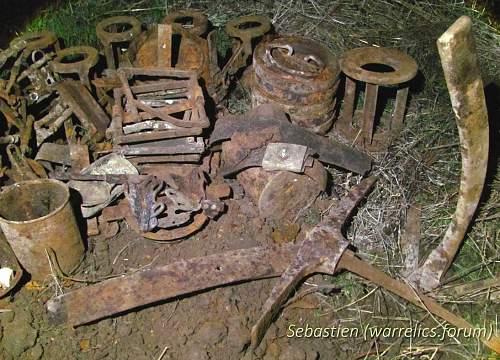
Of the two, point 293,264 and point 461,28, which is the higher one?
point 461,28

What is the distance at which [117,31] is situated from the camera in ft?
15.2

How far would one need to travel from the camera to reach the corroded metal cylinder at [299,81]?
3754 millimetres

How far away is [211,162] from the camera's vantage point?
378 cm

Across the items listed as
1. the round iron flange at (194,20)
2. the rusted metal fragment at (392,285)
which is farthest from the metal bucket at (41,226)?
the round iron flange at (194,20)

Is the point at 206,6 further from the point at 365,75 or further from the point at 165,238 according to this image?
the point at 165,238

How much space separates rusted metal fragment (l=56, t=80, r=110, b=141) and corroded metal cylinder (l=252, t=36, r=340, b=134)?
1.26m

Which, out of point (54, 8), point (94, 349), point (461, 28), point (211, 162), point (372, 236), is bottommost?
point (94, 349)

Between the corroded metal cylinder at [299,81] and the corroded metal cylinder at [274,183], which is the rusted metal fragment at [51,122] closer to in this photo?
the corroded metal cylinder at [274,183]

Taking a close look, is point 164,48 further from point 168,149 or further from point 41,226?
point 41,226

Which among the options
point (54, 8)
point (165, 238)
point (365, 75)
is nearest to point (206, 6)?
point (54, 8)

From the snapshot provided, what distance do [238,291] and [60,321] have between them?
111 centimetres

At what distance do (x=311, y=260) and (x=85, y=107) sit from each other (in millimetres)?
2137

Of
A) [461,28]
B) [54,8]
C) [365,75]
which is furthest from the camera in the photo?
[54,8]

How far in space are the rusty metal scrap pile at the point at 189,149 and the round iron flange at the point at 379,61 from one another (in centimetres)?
1
